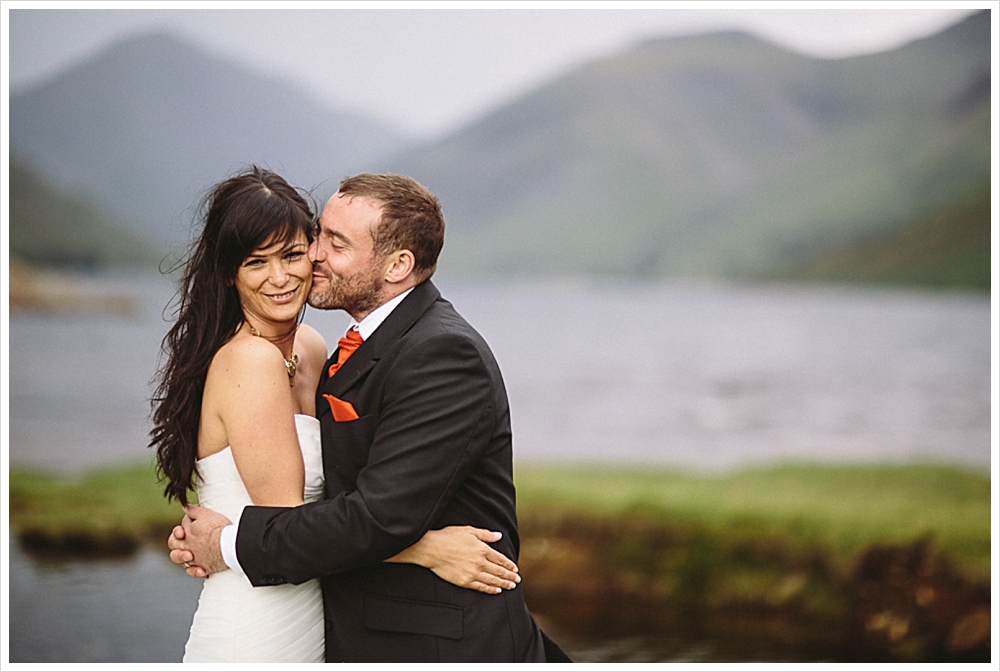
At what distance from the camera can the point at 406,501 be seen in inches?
79.7

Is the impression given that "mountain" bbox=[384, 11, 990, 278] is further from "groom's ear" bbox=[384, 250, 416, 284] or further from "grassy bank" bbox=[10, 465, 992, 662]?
"groom's ear" bbox=[384, 250, 416, 284]

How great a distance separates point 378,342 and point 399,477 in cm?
30

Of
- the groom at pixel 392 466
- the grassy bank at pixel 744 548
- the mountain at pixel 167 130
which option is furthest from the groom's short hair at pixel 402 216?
the mountain at pixel 167 130

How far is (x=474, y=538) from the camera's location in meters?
2.16

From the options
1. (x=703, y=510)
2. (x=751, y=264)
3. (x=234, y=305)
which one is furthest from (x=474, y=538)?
(x=751, y=264)

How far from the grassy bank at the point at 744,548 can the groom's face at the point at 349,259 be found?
5013 mm

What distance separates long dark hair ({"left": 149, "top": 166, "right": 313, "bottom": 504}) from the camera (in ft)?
7.34

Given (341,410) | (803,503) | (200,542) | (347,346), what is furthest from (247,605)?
Answer: (803,503)

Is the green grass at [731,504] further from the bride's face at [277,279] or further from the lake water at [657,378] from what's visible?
the bride's face at [277,279]

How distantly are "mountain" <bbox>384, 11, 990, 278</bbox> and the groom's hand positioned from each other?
6.19 meters

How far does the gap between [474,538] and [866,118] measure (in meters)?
7.16

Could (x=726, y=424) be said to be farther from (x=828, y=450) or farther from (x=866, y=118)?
(x=866, y=118)

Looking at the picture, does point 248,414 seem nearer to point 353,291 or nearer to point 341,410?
point 341,410

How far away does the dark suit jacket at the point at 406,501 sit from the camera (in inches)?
79.7
